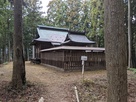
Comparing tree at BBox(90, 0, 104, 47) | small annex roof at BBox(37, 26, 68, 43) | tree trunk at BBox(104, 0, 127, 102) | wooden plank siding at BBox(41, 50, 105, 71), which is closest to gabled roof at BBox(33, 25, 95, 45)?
small annex roof at BBox(37, 26, 68, 43)

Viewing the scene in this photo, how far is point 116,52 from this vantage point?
268 centimetres

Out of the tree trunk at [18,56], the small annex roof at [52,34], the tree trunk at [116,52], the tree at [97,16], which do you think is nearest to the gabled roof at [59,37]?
the small annex roof at [52,34]

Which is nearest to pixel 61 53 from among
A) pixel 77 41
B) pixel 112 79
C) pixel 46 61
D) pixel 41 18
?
pixel 46 61

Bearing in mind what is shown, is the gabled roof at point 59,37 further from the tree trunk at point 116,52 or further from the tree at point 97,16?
the tree trunk at point 116,52

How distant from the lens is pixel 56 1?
3791 cm

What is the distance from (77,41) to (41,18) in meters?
17.0

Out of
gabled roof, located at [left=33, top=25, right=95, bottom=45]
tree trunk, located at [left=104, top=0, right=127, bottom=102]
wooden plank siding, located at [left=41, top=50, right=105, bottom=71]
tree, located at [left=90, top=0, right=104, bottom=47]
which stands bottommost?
wooden plank siding, located at [left=41, top=50, right=105, bottom=71]

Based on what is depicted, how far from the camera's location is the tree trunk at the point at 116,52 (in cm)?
268

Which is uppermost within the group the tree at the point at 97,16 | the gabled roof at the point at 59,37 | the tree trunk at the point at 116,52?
the tree at the point at 97,16

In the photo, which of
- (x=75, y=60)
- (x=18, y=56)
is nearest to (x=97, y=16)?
(x=75, y=60)

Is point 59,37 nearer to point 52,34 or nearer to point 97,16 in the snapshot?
point 52,34

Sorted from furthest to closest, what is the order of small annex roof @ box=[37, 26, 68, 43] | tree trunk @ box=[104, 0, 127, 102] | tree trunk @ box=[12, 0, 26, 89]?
1. small annex roof @ box=[37, 26, 68, 43]
2. tree trunk @ box=[12, 0, 26, 89]
3. tree trunk @ box=[104, 0, 127, 102]

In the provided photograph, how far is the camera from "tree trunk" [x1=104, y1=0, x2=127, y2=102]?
8.78 feet

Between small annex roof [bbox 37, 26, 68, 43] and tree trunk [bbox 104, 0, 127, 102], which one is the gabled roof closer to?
small annex roof [bbox 37, 26, 68, 43]
